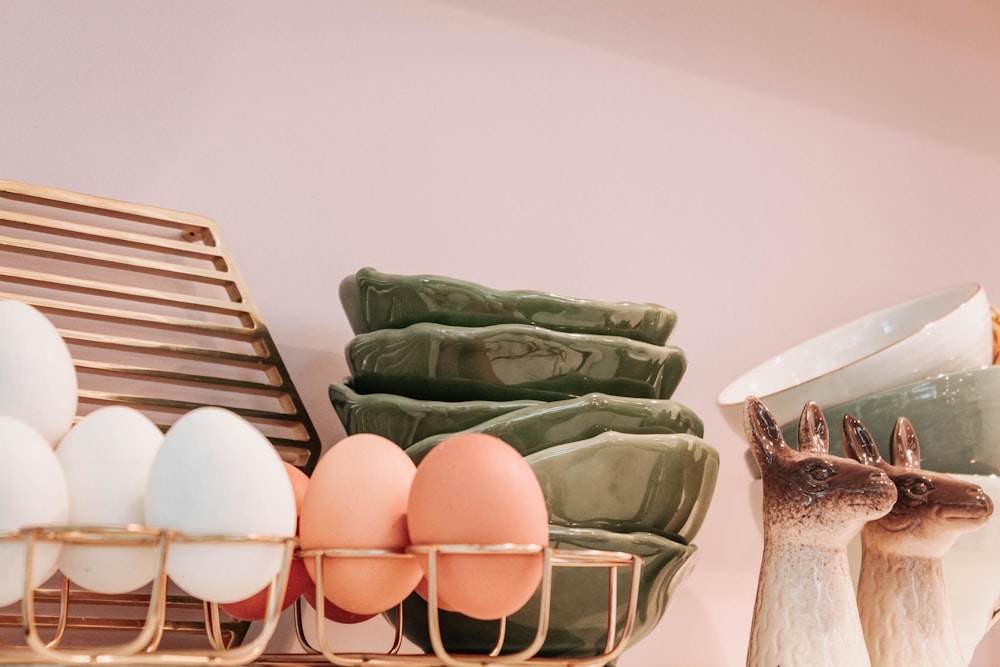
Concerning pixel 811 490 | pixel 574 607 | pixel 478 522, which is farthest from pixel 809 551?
pixel 478 522

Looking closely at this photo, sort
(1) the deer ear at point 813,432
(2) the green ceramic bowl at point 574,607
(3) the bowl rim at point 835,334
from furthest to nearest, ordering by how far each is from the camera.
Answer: (3) the bowl rim at point 835,334
(1) the deer ear at point 813,432
(2) the green ceramic bowl at point 574,607

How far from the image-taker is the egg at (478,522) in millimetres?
361

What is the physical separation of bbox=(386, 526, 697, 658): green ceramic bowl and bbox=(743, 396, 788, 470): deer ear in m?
0.09

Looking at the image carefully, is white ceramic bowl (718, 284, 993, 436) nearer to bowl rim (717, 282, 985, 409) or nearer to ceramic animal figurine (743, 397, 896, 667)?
bowl rim (717, 282, 985, 409)

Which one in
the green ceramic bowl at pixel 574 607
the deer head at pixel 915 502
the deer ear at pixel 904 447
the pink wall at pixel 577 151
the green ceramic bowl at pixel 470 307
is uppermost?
the pink wall at pixel 577 151

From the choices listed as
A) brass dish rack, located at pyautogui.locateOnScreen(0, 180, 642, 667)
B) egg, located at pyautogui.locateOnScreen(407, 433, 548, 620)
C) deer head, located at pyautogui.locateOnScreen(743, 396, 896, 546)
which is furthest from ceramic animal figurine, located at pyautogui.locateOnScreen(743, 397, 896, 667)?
egg, located at pyautogui.locateOnScreen(407, 433, 548, 620)

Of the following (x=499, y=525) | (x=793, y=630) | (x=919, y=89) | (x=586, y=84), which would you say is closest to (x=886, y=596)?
(x=793, y=630)

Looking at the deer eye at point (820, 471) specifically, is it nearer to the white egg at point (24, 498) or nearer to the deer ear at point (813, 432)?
the deer ear at point (813, 432)

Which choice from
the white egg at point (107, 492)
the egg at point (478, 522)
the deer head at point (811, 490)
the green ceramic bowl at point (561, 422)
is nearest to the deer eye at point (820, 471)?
the deer head at point (811, 490)

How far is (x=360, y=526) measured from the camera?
381 millimetres

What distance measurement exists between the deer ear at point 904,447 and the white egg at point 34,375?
50 cm

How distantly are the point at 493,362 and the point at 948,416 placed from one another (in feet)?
1.19

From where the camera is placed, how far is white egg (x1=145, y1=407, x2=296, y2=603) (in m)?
0.33

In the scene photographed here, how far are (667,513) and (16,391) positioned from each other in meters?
0.33
